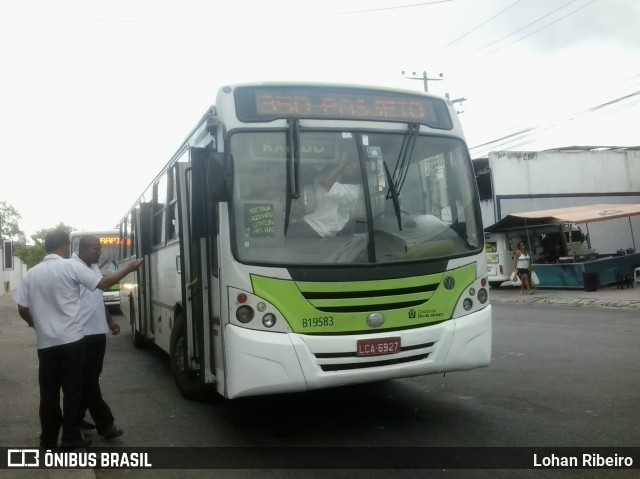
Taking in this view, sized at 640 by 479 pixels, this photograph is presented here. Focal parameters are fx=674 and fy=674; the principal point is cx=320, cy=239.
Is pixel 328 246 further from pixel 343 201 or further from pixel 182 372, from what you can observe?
pixel 182 372

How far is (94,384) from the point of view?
6.01 metres

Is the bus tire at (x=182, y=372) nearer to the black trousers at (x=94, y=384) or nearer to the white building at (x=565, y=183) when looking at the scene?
the black trousers at (x=94, y=384)

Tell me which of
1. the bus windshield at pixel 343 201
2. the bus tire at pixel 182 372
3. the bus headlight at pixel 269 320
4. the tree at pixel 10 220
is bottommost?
the bus tire at pixel 182 372

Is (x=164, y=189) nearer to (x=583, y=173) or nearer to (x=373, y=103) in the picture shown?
(x=373, y=103)

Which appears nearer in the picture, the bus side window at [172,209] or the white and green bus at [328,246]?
the white and green bus at [328,246]

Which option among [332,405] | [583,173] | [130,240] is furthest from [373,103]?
[583,173]

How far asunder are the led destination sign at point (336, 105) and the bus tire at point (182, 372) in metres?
2.80

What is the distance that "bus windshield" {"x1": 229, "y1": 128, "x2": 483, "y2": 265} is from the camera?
5875mm

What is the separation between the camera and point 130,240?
13805 mm

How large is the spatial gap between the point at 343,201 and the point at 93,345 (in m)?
2.62

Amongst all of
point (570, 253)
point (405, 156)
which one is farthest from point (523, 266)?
point (405, 156)

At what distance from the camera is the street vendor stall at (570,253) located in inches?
859

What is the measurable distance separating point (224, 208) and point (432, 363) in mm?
2318

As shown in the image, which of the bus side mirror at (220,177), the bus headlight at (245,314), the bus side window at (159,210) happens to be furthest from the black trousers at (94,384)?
the bus side window at (159,210)
